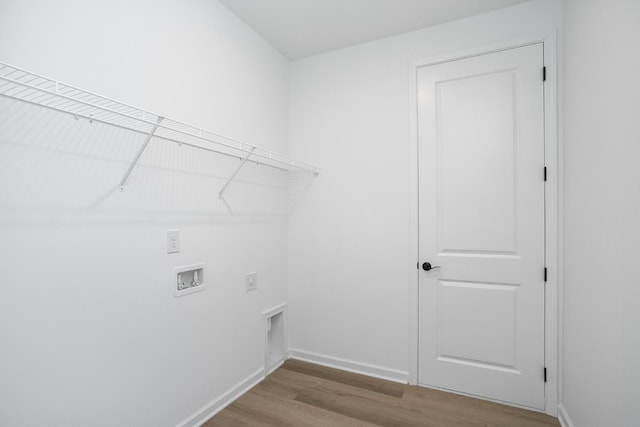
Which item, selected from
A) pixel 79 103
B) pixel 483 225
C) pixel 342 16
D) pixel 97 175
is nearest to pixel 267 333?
pixel 97 175

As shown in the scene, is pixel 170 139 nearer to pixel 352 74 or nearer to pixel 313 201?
pixel 313 201

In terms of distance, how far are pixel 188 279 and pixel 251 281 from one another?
552 millimetres

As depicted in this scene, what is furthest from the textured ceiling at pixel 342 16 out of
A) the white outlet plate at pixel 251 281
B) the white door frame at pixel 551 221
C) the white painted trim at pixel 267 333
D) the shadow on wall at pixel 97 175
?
the white painted trim at pixel 267 333

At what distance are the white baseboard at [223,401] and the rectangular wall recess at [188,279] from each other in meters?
0.73

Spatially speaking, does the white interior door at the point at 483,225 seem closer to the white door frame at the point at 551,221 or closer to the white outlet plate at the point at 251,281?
the white door frame at the point at 551,221

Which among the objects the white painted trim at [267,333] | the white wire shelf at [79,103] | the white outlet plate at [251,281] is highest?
the white wire shelf at [79,103]

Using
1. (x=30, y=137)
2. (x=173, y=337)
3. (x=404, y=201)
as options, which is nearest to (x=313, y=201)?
(x=404, y=201)

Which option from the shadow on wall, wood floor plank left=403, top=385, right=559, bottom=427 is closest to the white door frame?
wood floor plank left=403, top=385, right=559, bottom=427

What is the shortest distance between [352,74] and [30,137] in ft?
6.92

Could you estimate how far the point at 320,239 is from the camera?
2.62 metres

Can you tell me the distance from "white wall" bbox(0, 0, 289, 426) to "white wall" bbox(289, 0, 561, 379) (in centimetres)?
55

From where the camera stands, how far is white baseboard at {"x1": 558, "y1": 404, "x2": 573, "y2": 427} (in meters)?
1.73

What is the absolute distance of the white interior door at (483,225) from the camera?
1964mm

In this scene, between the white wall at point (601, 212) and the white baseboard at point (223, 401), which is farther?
the white baseboard at point (223, 401)
